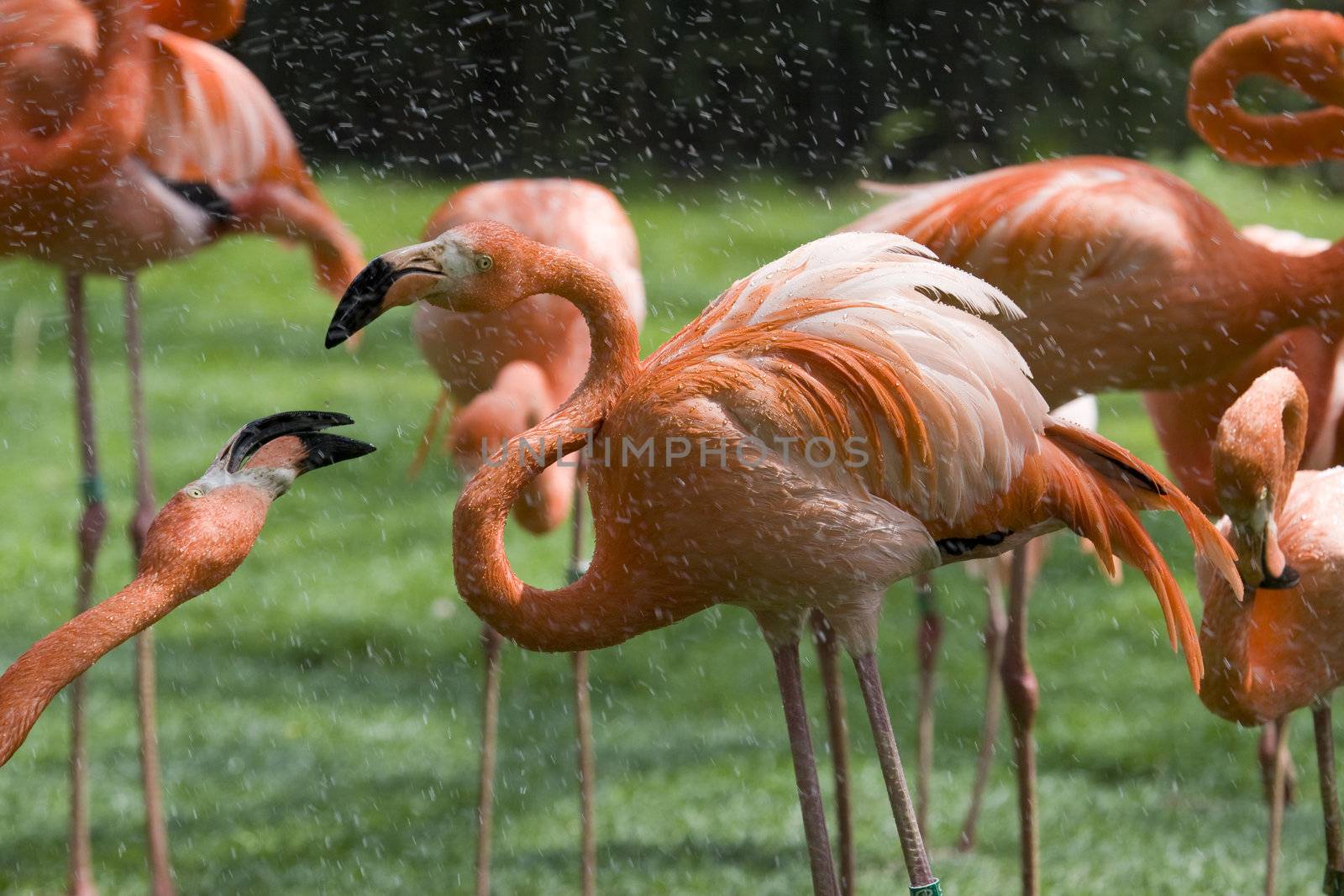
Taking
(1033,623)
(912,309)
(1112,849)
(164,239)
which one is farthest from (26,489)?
(912,309)

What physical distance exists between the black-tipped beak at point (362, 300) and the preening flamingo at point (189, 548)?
4.4 inches

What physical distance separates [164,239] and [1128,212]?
1.88m

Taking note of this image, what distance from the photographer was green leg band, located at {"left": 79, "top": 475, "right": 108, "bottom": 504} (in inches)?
130

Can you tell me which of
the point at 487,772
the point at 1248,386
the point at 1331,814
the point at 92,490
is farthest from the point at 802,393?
the point at 92,490

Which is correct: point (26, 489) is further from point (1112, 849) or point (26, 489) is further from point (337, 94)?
point (337, 94)

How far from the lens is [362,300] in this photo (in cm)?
202

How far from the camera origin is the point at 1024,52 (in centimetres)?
978

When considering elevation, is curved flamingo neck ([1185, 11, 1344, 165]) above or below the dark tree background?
above

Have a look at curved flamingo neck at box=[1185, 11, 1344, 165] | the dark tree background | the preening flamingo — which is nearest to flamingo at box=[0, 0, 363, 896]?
the preening flamingo

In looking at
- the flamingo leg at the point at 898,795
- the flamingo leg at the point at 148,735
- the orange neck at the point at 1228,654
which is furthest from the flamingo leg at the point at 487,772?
the orange neck at the point at 1228,654

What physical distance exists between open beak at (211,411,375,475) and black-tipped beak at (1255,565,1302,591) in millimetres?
1334

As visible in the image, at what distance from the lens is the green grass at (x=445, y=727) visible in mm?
3461

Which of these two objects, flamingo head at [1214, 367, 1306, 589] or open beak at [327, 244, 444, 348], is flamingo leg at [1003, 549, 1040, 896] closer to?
flamingo head at [1214, 367, 1306, 589]

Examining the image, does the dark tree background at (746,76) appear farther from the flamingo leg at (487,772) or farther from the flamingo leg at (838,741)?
the flamingo leg at (838,741)
